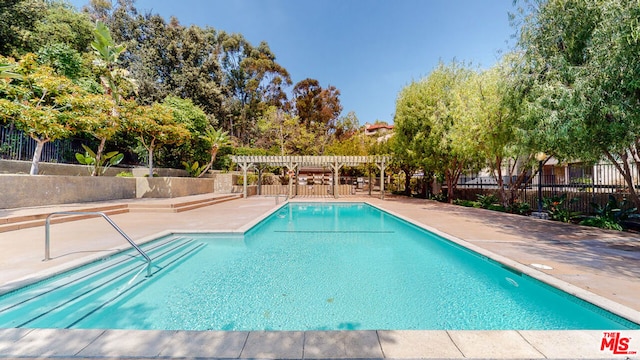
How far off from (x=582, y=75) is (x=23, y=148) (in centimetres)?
1855

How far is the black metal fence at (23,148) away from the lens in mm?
10039

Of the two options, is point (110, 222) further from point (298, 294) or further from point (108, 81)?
point (108, 81)

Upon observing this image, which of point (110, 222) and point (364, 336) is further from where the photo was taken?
point (110, 222)

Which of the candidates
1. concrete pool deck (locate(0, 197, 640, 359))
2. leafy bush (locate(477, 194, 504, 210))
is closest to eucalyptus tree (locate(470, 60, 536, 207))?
leafy bush (locate(477, 194, 504, 210))

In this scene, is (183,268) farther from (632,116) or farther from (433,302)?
(632,116)

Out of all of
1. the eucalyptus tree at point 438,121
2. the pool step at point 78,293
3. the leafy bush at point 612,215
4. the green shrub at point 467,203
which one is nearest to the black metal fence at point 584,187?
the leafy bush at point 612,215

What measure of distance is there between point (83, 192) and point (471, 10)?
19.2 metres

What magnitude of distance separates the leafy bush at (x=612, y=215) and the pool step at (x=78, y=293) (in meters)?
11.3

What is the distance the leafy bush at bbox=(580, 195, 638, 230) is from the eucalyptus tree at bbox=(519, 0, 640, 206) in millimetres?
365

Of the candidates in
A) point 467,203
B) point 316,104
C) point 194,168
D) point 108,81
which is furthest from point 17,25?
point 316,104

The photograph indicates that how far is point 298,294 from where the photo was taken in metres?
3.96

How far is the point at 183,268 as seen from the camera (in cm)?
489

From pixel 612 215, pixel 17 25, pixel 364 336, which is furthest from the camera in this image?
pixel 17 25

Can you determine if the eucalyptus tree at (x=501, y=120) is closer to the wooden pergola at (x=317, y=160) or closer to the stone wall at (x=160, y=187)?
the wooden pergola at (x=317, y=160)
